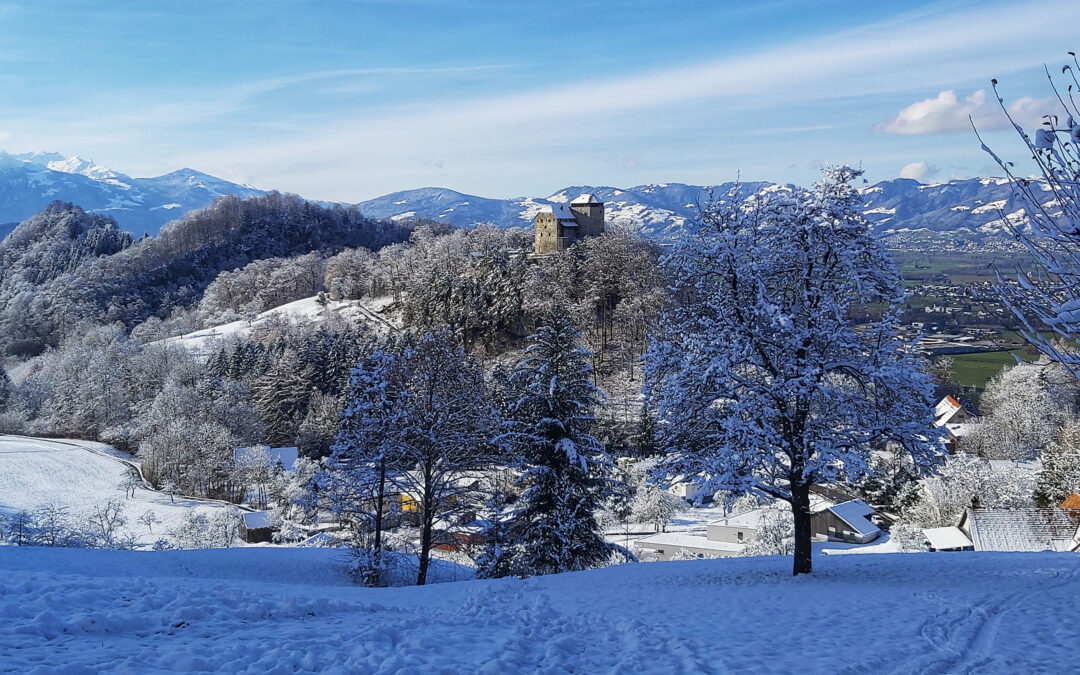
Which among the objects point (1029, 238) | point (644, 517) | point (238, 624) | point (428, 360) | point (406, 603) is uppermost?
point (1029, 238)

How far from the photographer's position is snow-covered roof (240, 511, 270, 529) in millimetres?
32906

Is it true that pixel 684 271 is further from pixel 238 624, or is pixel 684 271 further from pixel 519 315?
pixel 519 315

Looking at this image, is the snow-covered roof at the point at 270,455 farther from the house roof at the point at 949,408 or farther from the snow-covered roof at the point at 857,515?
the house roof at the point at 949,408

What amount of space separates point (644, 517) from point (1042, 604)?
34.9m

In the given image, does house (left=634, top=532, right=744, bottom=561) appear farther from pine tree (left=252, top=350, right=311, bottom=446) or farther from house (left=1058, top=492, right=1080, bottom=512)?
pine tree (left=252, top=350, right=311, bottom=446)

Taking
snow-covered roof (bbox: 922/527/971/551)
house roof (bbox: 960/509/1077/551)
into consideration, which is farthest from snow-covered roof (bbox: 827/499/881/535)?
house roof (bbox: 960/509/1077/551)

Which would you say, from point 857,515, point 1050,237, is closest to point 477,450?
point 1050,237

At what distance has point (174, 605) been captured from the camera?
24.2 ft

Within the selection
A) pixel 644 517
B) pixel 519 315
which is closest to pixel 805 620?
pixel 644 517

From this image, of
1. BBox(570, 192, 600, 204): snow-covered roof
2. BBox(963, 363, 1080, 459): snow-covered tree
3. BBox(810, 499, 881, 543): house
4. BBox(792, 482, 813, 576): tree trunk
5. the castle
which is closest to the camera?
BBox(792, 482, 813, 576): tree trunk

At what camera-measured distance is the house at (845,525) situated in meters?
37.6

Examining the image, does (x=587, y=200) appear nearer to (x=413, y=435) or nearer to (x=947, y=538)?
(x=947, y=538)

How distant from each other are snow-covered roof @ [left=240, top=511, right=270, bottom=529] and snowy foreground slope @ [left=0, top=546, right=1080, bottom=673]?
78.7ft

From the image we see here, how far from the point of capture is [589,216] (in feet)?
250
